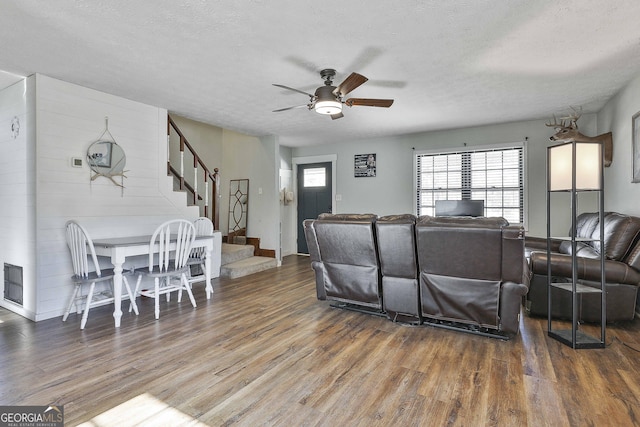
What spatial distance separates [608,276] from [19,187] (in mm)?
5807

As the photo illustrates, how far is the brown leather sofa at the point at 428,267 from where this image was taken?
256 centimetres

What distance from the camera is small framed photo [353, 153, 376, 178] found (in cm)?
675

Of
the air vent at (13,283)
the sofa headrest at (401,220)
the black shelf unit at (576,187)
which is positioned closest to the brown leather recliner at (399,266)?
the sofa headrest at (401,220)

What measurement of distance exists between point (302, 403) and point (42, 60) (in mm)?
3646

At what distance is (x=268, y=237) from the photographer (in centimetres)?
638

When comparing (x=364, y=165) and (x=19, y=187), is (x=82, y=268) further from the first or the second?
(x=364, y=165)

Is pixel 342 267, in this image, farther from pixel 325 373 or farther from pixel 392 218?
pixel 325 373

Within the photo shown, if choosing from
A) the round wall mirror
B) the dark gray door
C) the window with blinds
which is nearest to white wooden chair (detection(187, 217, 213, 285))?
the round wall mirror

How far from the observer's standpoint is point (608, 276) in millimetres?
2855

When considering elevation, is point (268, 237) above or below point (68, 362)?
above

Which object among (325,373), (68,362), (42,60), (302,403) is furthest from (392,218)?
(42,60)

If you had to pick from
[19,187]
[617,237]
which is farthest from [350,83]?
[19,187]

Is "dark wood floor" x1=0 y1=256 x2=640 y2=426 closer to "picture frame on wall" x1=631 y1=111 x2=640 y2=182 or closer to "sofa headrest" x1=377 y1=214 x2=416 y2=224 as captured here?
"sofa headrest" x1=377 y1=214 x2=416 y2=224

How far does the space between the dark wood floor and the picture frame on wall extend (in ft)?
5.06
